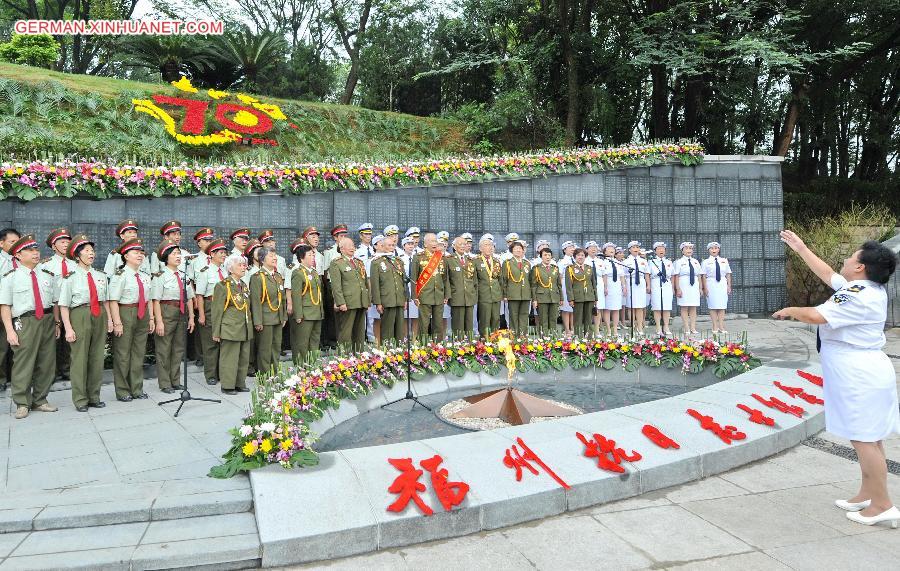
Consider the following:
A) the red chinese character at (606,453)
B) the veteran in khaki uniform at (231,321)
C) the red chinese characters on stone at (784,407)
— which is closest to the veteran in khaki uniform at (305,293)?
the veteran in khaki uniform at (231,321)

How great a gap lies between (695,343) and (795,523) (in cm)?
449

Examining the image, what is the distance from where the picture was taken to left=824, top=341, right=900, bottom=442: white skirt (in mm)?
3848

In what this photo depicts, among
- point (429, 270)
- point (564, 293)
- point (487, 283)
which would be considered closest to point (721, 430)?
point (429, 270)

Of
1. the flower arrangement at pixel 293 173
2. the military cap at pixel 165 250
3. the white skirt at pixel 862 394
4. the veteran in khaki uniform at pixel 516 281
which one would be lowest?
the white skirt at pixel 862 394

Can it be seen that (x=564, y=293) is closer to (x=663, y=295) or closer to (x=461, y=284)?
(x=663, y=295)

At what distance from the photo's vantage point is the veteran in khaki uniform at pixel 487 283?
9625 mm

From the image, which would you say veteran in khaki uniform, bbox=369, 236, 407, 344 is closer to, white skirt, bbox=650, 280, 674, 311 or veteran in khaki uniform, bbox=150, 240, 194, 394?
veteran in khaki uniform, bbox=150, 240, 194, 394

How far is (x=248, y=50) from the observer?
1998 centimetres

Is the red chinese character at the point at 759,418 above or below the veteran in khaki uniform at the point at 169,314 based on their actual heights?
below

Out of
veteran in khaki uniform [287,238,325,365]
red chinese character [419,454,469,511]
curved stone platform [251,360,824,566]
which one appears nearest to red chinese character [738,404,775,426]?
curved stone platform [251,360,824,566]

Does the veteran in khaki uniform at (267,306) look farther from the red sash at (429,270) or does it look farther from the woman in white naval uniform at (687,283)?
the woman in white naval uniform at (687,283)

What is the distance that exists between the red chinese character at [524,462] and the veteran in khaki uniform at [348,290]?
3.84 metres

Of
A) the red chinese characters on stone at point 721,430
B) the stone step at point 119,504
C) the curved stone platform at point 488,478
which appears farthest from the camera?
the red chinese characters on stone at point 721,430

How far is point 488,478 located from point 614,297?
23.9ft
